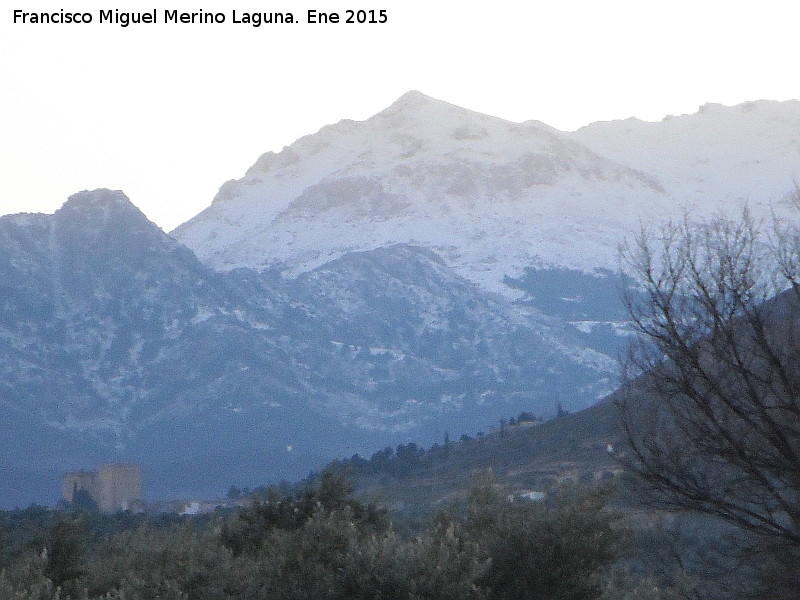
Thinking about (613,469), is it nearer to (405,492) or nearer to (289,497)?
(405,492)

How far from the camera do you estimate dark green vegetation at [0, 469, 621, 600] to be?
1236cm

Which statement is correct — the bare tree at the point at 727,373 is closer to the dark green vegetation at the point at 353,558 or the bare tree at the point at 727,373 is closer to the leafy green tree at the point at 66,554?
the dark green vegetation at the point at 353,558

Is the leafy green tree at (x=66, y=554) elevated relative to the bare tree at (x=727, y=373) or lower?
lower

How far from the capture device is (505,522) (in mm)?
15055

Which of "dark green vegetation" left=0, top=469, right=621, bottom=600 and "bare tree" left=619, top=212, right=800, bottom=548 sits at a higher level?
"bare tree" left=619, top=212, right=800, bottom=548

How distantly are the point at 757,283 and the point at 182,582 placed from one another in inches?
317

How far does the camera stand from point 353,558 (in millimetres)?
12406

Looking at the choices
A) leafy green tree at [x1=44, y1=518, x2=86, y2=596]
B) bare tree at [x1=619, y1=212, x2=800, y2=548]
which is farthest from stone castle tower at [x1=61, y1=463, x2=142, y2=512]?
bare tree at [x1=619, y1=212, x2=800, y2=548]

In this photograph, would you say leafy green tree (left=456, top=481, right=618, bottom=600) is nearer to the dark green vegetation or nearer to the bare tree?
the dark green vegetation

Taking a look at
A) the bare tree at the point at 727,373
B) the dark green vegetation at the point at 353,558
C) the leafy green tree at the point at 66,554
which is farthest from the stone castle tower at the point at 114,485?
the bare tree at the point at 727,373

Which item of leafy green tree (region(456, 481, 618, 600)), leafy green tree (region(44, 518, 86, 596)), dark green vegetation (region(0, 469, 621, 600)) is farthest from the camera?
leafy green tree (region(44, 518, 86, 596))

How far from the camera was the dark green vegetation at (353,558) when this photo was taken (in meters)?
12.4

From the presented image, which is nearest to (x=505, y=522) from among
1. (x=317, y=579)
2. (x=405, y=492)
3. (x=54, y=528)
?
(x=317, y=579)

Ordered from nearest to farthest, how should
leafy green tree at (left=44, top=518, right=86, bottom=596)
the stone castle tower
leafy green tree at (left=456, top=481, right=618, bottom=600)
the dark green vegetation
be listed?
the dark green vegetation, leafy green tree at (left=456, top=481, right=618, bottom=600), leafy green tree at (left=44, top=518, right=86, bottom=596), the stone castle tower
